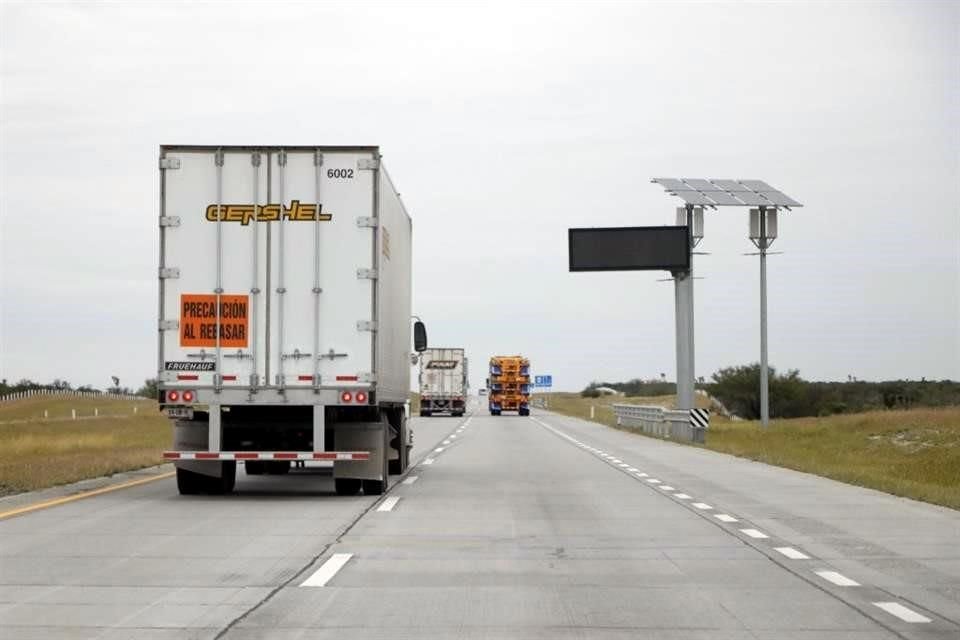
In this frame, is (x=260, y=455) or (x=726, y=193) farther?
(x=726, y=193)

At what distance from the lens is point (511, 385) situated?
87.1 metres

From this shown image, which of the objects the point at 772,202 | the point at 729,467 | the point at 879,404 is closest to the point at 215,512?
the point at 729,467

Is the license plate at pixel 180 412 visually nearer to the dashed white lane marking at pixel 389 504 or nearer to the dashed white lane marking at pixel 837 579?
the dashed white lane marking at pixel 389 504

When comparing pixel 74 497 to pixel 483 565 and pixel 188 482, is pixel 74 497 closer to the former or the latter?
pixel 188 482

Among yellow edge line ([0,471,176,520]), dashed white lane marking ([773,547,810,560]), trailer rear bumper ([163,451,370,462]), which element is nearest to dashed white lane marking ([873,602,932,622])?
dashed white lane marking ([773,547,810,560])

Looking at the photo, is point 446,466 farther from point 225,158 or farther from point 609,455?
point 225,158

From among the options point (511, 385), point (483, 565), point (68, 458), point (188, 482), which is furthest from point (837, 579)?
point (511, 385)

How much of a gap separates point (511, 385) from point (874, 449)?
47196mm

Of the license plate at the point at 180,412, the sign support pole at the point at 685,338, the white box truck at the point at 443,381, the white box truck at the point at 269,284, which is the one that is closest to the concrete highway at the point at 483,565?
the license plate at the point at 180,412

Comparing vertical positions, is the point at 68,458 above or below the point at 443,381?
below

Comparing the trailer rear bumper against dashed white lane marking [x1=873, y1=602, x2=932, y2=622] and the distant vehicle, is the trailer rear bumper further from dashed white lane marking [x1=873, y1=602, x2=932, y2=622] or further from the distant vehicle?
the distant vehicle

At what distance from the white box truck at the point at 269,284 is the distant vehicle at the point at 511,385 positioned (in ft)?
226

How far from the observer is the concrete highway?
8758 mm

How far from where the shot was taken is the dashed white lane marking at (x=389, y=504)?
1694 cm
